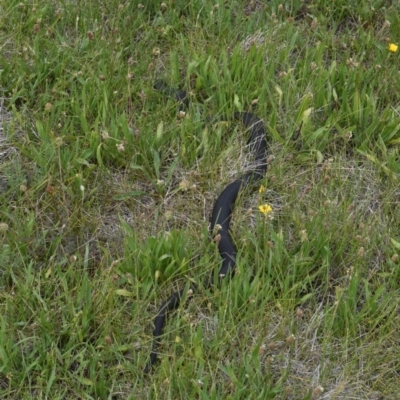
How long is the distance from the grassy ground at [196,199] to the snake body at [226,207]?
0.15 feet

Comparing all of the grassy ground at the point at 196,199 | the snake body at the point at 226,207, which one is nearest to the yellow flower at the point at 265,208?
the grassy ground at the point at 196,199

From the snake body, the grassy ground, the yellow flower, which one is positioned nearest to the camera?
the grassy ground

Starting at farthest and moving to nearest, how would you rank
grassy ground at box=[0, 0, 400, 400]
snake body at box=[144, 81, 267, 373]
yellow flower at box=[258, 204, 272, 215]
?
yellow flower at box=[258, 204, 272, 215] < snake body at box=[144, 81, 267, 373] < grassy ground at box=[0, 0, 400, 400]

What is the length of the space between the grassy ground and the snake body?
4 centimetres

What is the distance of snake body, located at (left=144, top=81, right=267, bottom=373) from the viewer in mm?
3166

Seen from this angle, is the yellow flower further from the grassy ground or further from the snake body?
the snake body

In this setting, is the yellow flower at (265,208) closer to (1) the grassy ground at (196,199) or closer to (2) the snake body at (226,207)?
(1) the grassy ground at (196,199)

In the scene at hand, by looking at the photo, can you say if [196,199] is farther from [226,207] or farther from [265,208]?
[265,208]

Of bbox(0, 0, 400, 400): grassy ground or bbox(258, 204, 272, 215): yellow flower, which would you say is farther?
bbox(258, 204, 272, 215): yellow flower

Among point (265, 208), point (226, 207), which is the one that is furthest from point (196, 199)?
point (265, 208)

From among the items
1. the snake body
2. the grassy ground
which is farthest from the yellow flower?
the snake body

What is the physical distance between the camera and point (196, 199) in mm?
3793

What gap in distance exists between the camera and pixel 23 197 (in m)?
3.61

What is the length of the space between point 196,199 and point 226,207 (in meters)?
0.19
